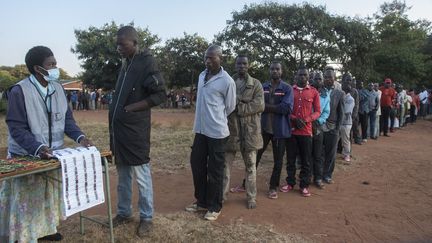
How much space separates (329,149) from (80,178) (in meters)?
4.42

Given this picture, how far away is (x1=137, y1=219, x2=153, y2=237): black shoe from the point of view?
3972 millimetres

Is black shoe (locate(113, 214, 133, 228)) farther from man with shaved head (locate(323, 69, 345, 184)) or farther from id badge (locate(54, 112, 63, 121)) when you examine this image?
man with shaved head (locate(323, 69, 345, 184))

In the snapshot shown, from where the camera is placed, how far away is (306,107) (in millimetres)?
5684

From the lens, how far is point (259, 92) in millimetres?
4969

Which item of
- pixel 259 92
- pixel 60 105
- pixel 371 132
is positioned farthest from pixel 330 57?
pixel 60 105

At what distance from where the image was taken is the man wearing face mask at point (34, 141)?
3236 mm

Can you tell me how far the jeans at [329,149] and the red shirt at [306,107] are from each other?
2.90 feet

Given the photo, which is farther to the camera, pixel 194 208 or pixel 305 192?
pixel 305 192

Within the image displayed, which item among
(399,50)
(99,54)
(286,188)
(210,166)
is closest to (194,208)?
(210,166)

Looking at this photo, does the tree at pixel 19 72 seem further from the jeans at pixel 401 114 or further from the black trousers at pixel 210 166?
the black trousers at pixel 210 166

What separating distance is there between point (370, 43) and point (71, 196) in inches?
880

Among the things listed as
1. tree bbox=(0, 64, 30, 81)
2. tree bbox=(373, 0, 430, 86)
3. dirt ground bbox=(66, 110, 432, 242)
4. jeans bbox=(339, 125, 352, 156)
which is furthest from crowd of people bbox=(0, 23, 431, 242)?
tree bbox=(0, 64, 30, 81)

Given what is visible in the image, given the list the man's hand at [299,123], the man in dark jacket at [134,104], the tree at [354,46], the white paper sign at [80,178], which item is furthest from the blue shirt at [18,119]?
the tree at [354,46]

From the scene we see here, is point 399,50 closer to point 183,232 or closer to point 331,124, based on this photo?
point 331,124
